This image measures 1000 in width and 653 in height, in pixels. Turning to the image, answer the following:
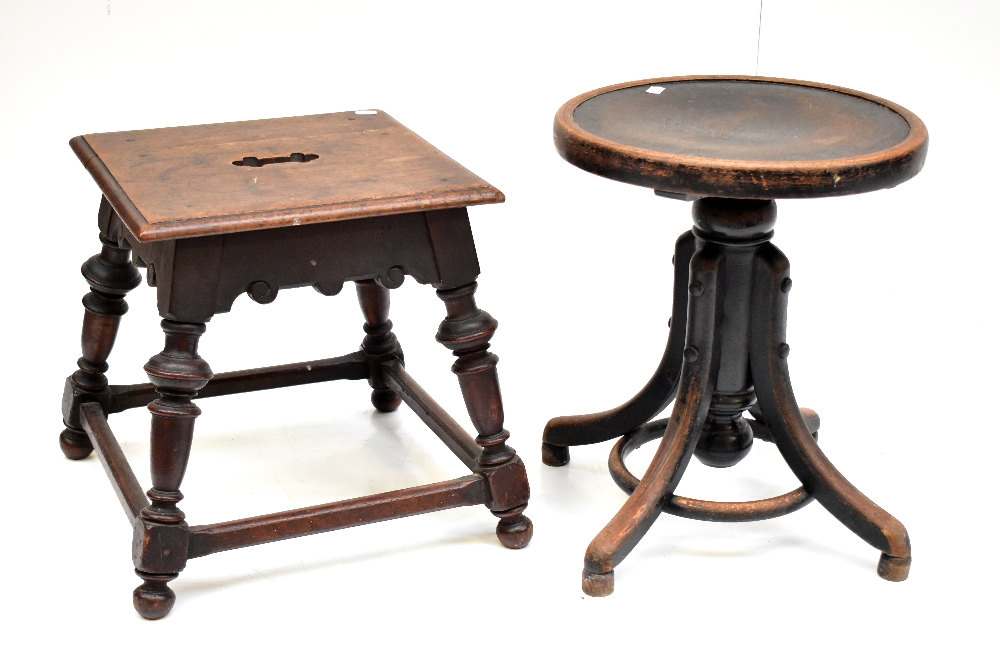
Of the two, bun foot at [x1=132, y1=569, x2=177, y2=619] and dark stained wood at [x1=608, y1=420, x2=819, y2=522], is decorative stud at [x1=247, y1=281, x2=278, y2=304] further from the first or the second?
dark stained wood at [x1=608, y1=420, x2=819, y2=522]

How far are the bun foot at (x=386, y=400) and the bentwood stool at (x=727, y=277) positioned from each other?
0.61 m

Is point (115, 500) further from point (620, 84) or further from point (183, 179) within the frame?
point (620, 84)

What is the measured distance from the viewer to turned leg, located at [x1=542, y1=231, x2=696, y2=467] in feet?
9.21

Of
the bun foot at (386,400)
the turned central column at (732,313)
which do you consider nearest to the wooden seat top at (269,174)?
the turned central column at (732,313)

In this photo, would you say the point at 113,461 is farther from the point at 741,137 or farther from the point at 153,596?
the point at 741,137

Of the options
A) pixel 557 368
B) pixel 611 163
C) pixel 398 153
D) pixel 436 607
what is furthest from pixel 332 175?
pixel 557 368

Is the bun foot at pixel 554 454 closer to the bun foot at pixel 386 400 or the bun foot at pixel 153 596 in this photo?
the bun foot at pixel 386 400

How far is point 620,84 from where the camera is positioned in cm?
288

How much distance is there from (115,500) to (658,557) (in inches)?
39.9

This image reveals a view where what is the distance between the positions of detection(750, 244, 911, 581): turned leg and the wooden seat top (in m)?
0.49

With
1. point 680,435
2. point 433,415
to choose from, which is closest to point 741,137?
point 680,435

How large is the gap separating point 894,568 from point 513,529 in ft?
2.14

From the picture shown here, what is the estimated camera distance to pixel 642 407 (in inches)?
115

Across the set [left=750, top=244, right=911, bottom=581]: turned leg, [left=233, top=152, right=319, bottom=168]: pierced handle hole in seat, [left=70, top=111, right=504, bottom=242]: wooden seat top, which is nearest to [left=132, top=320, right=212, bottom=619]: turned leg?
[left=70, top=111, right=504, bottom=242]: wooden seat top
